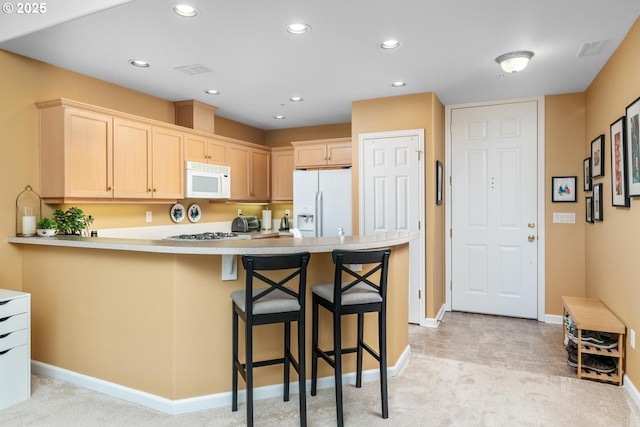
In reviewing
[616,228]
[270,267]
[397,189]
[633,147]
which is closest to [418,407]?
[270,267]

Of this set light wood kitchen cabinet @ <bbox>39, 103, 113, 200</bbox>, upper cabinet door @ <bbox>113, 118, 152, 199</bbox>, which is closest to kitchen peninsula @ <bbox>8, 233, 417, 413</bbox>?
light wood kitchen cabinet @ <bbox>39, 103, 113, 200</bbox>

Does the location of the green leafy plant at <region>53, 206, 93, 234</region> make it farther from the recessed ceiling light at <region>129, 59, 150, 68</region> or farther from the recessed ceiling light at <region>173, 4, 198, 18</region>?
the recessed ceiling light at <region>173, 4, 198, 18</region>

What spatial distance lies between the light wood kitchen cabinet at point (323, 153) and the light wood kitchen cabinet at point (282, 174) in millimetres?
449

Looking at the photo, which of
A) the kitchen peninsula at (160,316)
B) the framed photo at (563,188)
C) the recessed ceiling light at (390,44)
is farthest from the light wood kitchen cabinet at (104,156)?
the framed photo at (563,188)

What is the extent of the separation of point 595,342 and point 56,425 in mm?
3664

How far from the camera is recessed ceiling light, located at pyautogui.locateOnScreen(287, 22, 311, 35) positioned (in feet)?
8.98

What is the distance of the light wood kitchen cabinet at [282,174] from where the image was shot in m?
5.96

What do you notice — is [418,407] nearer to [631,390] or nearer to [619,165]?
[631,390]

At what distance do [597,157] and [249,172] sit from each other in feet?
13.2

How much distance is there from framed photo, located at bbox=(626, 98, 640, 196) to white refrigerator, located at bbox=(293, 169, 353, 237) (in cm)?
274

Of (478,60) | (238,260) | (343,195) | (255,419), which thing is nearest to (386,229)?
(343,195)

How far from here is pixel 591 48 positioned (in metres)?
3.10

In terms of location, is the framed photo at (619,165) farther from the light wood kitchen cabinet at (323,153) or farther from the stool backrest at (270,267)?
the light wood kitchen cabinet at (323,153)

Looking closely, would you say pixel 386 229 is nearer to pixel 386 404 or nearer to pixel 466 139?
pixel 466 139
